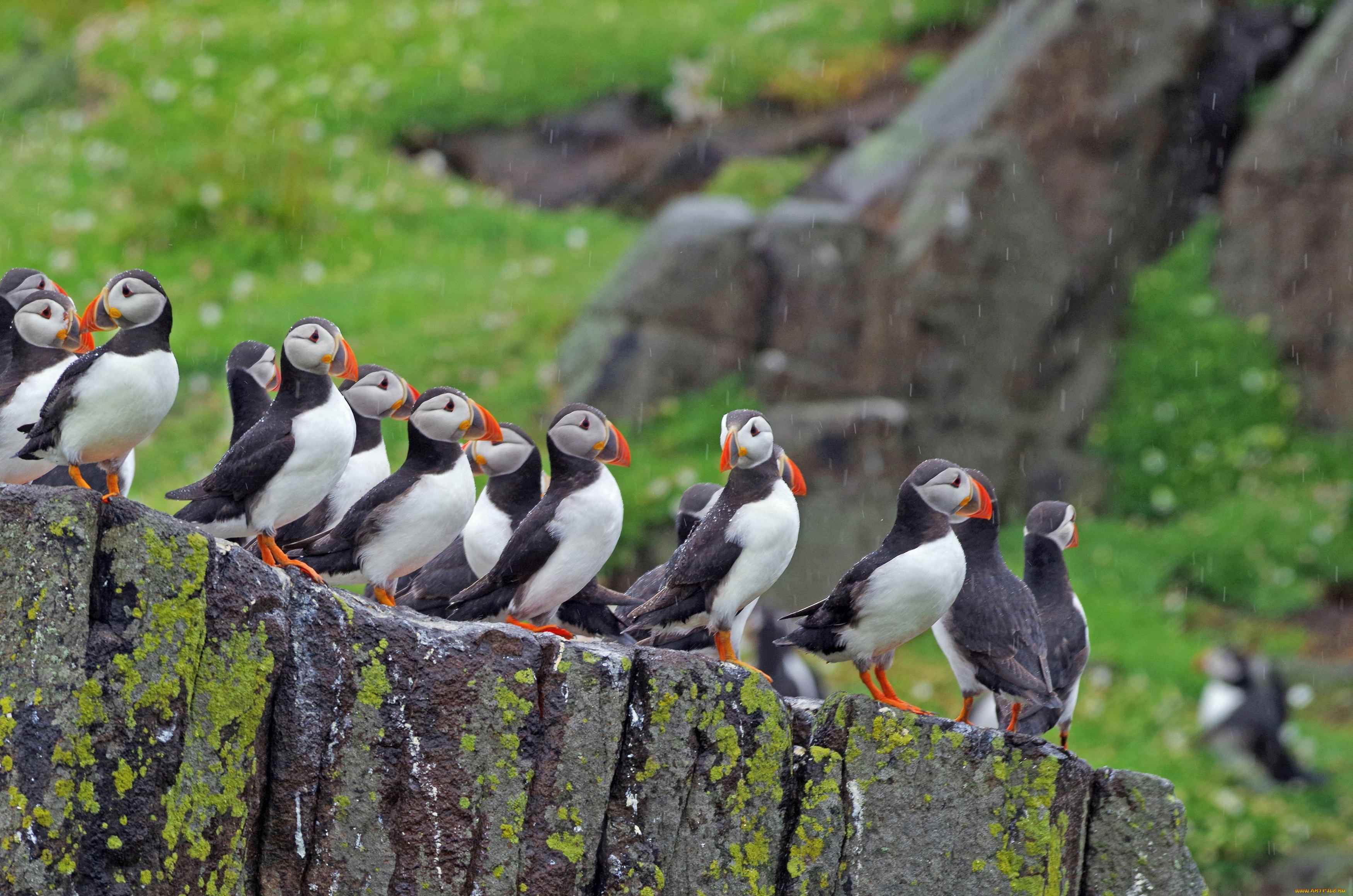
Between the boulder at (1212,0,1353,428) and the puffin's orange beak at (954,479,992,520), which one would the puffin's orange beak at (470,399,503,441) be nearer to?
the puffin's orange beak at (954,479,992,520)

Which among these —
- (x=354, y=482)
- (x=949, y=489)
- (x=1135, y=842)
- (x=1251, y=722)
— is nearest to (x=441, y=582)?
(x=354, y=482)

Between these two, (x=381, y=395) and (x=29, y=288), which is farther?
(x=381, y=395)

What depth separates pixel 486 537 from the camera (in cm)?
612

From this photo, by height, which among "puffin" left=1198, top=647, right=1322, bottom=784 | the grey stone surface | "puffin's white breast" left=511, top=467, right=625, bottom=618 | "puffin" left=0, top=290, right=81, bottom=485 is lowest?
"puffin" left=1198, top=647, right=1322, bottom=784

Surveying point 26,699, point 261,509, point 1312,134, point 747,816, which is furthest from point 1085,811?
point 1312,134

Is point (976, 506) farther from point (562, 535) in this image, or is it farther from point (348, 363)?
point (348, 363)

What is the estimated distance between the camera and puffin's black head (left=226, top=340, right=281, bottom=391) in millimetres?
5941

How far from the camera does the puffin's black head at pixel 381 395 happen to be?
571 centimetres

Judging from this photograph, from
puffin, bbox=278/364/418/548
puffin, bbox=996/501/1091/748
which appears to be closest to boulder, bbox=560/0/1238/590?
puffin, bbox=996/501/1091/748

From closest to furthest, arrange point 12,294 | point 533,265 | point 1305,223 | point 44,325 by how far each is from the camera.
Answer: point 44,325
point 12,294
point 1305,223
point 533,265

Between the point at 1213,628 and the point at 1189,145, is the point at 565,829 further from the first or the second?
the point at 1189,145

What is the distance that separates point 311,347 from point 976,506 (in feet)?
7.63

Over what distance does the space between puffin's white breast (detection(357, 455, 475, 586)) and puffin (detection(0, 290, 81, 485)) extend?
1106 millimetres

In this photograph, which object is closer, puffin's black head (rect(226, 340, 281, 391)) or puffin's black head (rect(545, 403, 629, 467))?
puffin's black head (rect(545, 403, 629, 467))
